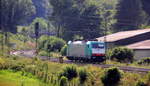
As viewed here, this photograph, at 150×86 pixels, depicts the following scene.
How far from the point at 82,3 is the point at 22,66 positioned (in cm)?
6381

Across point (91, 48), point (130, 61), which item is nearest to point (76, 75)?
point (91, 48)

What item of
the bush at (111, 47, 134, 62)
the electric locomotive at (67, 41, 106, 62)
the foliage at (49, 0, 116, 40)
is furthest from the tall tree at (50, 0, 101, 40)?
the electric locomotive at (67, 41, 106, 62)

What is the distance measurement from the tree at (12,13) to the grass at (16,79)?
60022 millimetres

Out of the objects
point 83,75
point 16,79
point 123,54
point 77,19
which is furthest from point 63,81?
point 77,19

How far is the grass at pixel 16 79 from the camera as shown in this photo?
112ft

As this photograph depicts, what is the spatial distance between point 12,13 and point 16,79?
Result: 75.2 meters

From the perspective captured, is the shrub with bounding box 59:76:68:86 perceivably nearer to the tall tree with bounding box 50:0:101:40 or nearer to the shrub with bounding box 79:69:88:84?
the shrub with bounding box 79:69:88:84

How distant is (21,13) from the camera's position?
386ft

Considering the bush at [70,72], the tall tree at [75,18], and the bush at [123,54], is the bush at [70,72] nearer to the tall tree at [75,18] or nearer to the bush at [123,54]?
the bush at [123,54]

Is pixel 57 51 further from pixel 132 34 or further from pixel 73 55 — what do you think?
pixel 73 55

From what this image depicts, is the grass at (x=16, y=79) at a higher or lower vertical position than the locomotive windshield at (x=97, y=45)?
lower

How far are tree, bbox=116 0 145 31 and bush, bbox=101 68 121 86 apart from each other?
6425 cm

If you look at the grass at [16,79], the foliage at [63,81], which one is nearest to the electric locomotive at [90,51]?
the grass at [16,79]

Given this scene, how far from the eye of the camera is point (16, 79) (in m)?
37.6
